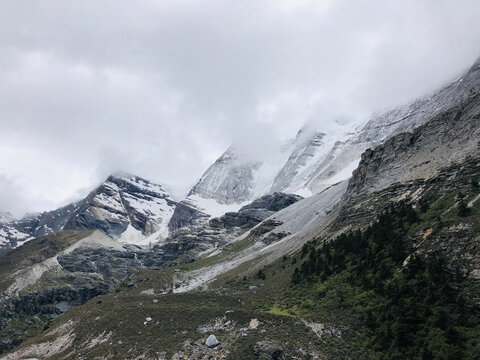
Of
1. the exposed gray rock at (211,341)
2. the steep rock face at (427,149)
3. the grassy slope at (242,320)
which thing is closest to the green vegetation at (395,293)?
the grassy slope at (242,320)

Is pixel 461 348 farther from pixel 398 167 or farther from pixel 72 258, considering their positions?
pixel 72 258

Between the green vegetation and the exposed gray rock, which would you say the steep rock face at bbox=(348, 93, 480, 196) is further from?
the exposed gray rock

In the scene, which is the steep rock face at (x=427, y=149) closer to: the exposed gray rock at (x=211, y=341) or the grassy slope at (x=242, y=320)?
the grassy slope at (x=242, y=320)

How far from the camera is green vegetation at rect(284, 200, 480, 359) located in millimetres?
31531

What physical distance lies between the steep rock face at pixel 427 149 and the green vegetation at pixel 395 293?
13.2m

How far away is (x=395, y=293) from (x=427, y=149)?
43.6 m

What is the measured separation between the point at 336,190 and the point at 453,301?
99.9 metres

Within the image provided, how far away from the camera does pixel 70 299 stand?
159 m

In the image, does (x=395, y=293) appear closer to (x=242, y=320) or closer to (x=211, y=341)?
(x=242, y=320)

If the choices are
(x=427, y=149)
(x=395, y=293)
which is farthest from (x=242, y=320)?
(x=427, y=149)

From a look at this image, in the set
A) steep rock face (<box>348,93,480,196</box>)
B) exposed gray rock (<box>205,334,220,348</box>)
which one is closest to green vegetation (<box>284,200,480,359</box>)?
exposed gray rock (<box>205,334,220,348</box>)

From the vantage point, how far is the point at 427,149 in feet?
242

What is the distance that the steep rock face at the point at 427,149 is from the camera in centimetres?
6441

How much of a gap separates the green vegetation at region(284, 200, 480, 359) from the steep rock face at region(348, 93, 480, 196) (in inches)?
521
